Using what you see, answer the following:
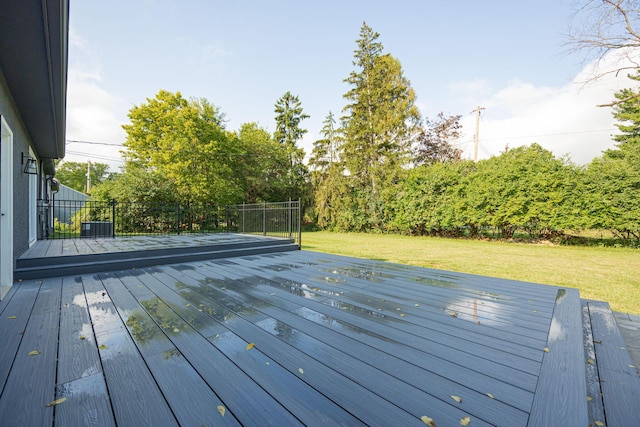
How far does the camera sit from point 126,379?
4.59ft

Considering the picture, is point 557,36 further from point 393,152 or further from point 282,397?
point 282,397

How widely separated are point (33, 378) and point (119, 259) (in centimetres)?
336

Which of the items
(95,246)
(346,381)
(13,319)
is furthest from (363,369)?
(95,246)

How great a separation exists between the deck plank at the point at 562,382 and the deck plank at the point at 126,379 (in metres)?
1.64

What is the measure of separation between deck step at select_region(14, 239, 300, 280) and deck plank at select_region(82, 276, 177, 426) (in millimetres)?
2156

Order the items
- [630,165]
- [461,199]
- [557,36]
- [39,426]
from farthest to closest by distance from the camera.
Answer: [461,199], [630,165], [557,36], [39,426]

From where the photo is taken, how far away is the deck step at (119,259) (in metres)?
3.54

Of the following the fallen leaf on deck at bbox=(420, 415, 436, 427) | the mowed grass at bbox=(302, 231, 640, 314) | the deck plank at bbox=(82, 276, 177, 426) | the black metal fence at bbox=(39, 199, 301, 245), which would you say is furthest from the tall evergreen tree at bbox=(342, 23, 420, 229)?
the fallen leaf on deck at bbox=(420, 415, 436, 427)

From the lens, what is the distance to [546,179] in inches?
401

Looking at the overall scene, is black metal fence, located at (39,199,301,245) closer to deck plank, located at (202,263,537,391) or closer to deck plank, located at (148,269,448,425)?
deck plank, located at (202,263,537,391)

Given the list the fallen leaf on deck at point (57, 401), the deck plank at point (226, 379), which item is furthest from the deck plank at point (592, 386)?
the fallen leaf on deck at point (57, 401)

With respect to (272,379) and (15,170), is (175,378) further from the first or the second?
(15,170)

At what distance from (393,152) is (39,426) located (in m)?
15.6

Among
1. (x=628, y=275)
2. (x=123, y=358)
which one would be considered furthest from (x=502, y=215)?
(x=123, y=358)
